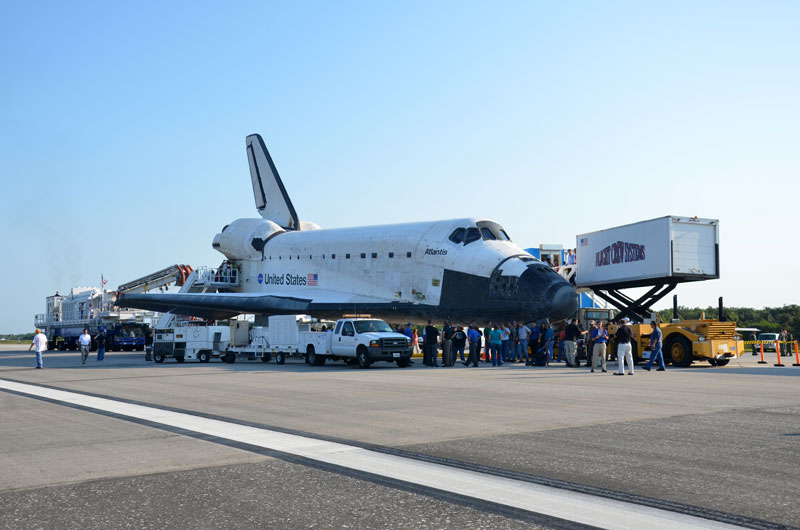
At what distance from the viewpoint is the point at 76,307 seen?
45.3 m

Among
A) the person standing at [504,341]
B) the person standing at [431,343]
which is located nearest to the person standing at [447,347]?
the person standing at [431,343]

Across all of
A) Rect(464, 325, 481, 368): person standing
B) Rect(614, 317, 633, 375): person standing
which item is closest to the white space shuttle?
Rect(464, 325, 481, 368): person standing

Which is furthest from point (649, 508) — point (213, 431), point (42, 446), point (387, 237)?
point (387, 237)

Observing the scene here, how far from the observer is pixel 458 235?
24047 millimetres

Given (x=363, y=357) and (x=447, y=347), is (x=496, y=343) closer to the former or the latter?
(x=447, y=347)

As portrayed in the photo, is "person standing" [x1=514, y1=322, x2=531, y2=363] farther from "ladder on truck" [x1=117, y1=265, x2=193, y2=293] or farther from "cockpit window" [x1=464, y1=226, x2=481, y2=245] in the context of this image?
"ladder on truck" [x1=117, y1=265, x2=193, y2=293]

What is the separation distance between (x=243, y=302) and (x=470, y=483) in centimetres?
2338

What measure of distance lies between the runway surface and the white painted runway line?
2cm

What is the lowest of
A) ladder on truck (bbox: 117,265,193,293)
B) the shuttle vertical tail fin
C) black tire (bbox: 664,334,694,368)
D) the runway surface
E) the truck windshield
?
the runway surface

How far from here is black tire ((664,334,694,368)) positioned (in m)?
21.1

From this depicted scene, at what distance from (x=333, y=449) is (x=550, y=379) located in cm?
979

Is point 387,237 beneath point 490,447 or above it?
above

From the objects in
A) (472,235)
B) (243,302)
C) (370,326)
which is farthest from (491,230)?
(243,302)

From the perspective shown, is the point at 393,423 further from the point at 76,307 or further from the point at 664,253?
the point at 76,307
